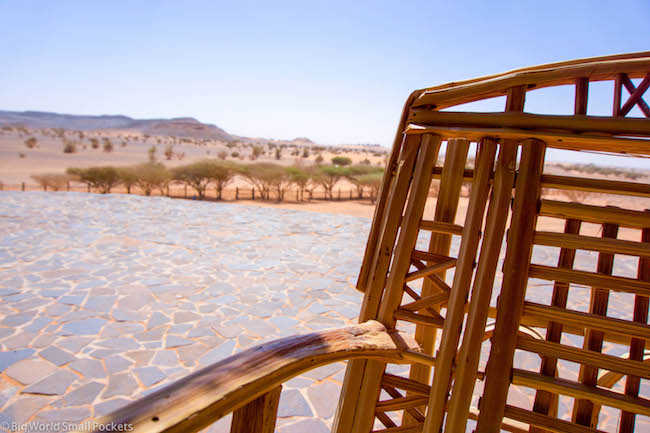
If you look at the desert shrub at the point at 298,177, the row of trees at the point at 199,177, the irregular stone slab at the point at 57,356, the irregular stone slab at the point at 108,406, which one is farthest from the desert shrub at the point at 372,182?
the irregular stone slab at the point at 108,406

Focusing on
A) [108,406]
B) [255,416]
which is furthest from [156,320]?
[255,416]

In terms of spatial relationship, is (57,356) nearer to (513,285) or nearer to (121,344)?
(121,344)

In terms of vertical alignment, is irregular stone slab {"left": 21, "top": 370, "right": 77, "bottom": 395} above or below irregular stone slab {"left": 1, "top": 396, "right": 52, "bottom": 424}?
above

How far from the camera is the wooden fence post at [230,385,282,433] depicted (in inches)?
37.9

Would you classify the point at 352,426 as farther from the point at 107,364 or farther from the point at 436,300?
the point at 107,364

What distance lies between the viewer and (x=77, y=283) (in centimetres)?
505

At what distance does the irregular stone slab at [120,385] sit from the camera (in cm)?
296

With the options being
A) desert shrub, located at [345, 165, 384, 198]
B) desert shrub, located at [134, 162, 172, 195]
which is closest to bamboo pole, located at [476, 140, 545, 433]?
desert shrub, located at [134, 162, 172, 195]

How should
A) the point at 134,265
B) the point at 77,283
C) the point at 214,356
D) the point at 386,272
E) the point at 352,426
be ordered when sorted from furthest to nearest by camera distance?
the point at 134,265 → the point at 77,283 → the point at 214,356 → the point at 386,272 → the point at 352,426

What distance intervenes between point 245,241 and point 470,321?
6.74 metres

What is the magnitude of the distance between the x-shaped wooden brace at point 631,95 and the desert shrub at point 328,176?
1804 cm

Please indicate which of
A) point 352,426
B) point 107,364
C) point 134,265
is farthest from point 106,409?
point 134,265

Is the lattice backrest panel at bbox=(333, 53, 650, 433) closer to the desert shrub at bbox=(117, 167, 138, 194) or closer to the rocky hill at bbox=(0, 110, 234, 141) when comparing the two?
the desert shrub at bbox=(117, 167, 138, 194)

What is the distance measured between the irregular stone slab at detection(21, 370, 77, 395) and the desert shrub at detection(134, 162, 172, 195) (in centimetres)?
1440
